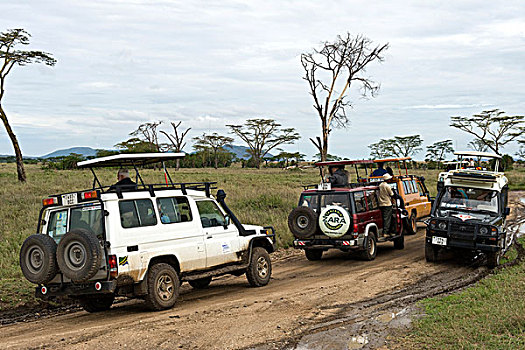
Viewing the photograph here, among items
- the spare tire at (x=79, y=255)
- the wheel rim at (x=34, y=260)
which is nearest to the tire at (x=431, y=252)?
the spare tire at (x=79, y=255)

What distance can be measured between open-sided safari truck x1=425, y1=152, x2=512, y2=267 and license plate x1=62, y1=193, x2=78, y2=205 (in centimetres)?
793

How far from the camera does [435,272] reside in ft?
38.7

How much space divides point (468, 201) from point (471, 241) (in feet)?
4.80

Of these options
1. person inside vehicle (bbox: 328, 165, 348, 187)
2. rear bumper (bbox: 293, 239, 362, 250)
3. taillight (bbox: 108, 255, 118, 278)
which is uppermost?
person inside vehicle (bbox: 328, 165, 348, 187)

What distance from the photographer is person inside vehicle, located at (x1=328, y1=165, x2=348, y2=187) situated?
14289 mm

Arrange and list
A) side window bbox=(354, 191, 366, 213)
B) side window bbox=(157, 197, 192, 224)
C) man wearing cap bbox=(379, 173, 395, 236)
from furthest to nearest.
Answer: man wearing cap bbox=(379, 173, 395, 236)
side window bbox=(354, 191, 366, 213)
side window bbox=(157, 197, 192, 224)

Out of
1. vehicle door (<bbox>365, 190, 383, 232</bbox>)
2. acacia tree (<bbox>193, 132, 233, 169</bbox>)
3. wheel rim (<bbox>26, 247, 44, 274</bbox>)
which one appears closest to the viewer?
wheel rim (<bbox>26, 247, 44, 274</bbox>)

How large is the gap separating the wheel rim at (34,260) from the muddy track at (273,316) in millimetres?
889

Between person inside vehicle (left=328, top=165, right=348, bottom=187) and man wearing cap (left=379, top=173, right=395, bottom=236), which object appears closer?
man wearing cap (left=379, top=173, right=395, bottom=236)

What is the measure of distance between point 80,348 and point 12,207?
15.2 m

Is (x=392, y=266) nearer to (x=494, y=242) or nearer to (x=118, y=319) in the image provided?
(x=494, y=242)

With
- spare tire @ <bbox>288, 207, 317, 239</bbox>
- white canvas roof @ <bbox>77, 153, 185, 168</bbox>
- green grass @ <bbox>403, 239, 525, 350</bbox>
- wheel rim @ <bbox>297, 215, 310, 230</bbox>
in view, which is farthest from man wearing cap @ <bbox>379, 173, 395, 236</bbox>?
white canvas roof @ <bbox>77, 153, 185, 168</bbox>

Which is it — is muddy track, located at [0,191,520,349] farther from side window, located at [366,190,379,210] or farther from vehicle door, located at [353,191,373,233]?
side window, located at [366,190,379,210]

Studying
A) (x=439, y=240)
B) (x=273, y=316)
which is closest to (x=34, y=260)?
(x=273, y=316)
